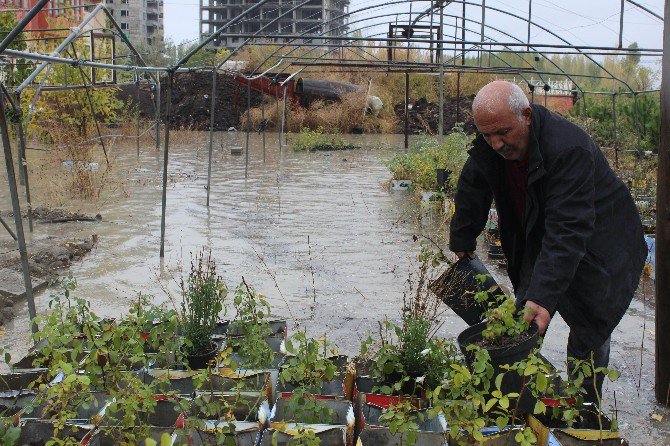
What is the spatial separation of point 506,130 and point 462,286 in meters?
0.98

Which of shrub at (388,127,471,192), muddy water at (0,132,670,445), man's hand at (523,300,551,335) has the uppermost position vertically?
shrub at (388,127,471,192)

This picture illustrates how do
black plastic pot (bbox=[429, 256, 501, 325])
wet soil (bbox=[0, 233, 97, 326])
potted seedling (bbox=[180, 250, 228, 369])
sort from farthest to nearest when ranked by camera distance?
wet soil (bbox=[0, 233, 97, 326]) → potted seedling (bbox=[180, 250, 228, 369]) → black plastic pot (bbox=[429, 256, 501, 325])

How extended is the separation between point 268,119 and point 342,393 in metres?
26.1

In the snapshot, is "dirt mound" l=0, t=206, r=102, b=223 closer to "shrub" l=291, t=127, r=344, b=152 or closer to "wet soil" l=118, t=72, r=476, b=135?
"shrub" l=291, t=127, r=344, b=152

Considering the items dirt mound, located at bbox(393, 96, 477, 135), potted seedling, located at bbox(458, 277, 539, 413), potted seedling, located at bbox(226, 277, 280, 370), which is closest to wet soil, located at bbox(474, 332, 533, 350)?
potted seedling, located at bbox(458, 277, 539, 413)

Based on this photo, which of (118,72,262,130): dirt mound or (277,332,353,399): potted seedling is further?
(118,72,262,130): dirt mound

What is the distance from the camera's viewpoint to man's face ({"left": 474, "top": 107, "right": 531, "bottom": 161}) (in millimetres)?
3287

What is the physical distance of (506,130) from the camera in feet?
10.9

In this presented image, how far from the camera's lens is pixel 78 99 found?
56.2 ft

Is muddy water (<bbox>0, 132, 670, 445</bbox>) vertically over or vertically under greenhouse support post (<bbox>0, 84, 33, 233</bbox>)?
under

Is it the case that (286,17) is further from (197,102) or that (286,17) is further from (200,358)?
(200,358)

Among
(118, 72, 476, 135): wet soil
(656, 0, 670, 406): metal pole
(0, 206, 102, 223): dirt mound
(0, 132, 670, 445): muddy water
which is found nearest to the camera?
(656, 0, 670, 406): metal pole

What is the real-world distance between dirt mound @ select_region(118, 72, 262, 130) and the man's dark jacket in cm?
2676

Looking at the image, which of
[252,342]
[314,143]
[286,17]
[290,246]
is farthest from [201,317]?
[286,17]
